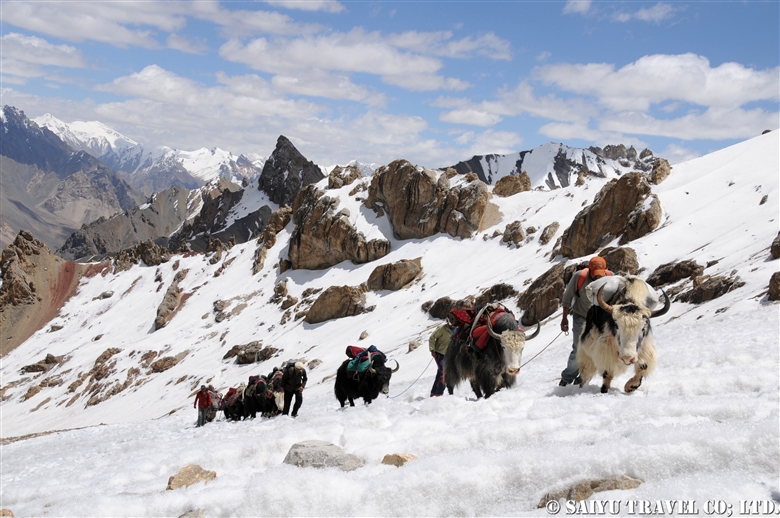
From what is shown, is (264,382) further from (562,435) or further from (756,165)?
(756,165)

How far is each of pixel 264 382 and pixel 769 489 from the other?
16.6 metres

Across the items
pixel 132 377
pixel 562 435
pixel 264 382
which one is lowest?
pixel 132 377

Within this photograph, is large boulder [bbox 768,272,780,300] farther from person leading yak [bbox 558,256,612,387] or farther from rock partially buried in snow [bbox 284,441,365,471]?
rock partially buried in snow [bbox 284,441,365,471]

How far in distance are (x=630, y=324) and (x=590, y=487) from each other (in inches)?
139

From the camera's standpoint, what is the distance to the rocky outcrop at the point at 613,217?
36156 millimetres

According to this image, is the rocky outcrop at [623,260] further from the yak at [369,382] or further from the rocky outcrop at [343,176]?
the rocky outcrop at [343,176]

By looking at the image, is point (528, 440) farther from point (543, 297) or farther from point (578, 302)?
point (543, 297)

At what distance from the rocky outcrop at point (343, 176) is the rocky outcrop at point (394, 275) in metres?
23.4

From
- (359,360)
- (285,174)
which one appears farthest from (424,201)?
(285,174)

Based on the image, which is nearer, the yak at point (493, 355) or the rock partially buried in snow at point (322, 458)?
the rock partially buried in snow at point (322, 458)

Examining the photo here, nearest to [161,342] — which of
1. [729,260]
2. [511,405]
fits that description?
[729,260]

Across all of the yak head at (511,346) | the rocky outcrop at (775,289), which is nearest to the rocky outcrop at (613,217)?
the rocky outcrop at (775,289)

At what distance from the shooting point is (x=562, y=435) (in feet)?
19.2

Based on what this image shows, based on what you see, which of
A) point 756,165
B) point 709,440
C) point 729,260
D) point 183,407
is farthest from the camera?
point 183,407
